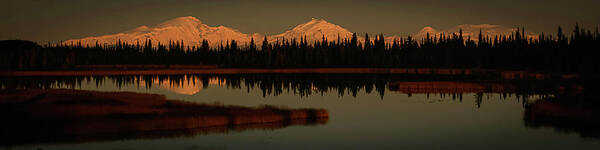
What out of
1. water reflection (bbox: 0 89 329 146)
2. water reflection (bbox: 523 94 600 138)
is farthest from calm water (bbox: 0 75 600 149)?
water reflection (bbox: 0 89 329 146)

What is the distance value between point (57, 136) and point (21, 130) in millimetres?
2582

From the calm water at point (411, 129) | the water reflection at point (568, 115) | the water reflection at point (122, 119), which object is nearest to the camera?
the calm water at point (411, 129)

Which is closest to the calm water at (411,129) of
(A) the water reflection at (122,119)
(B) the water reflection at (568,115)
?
(B) the water reflection at (568,115)

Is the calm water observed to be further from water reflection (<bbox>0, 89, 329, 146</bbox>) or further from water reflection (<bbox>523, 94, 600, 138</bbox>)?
water reflection (<bbox>0, 89, 329, 146</bbox>)

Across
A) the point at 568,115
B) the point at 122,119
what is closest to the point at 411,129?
the point at 568,115

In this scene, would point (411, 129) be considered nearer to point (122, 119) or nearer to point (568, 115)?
point (568, 115)

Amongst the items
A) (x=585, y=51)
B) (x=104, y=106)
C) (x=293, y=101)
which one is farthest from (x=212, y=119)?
(x=585, y=51)

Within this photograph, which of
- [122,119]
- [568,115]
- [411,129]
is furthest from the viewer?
[568,115]

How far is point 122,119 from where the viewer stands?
124 ft

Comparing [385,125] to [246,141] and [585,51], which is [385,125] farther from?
[585,51]

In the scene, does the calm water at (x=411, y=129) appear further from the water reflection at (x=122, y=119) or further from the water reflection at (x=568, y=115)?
the water reflection at (x=122, y=119)

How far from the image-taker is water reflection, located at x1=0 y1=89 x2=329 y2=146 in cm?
3462

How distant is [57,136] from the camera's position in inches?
1347

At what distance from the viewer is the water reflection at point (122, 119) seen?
34625mm
